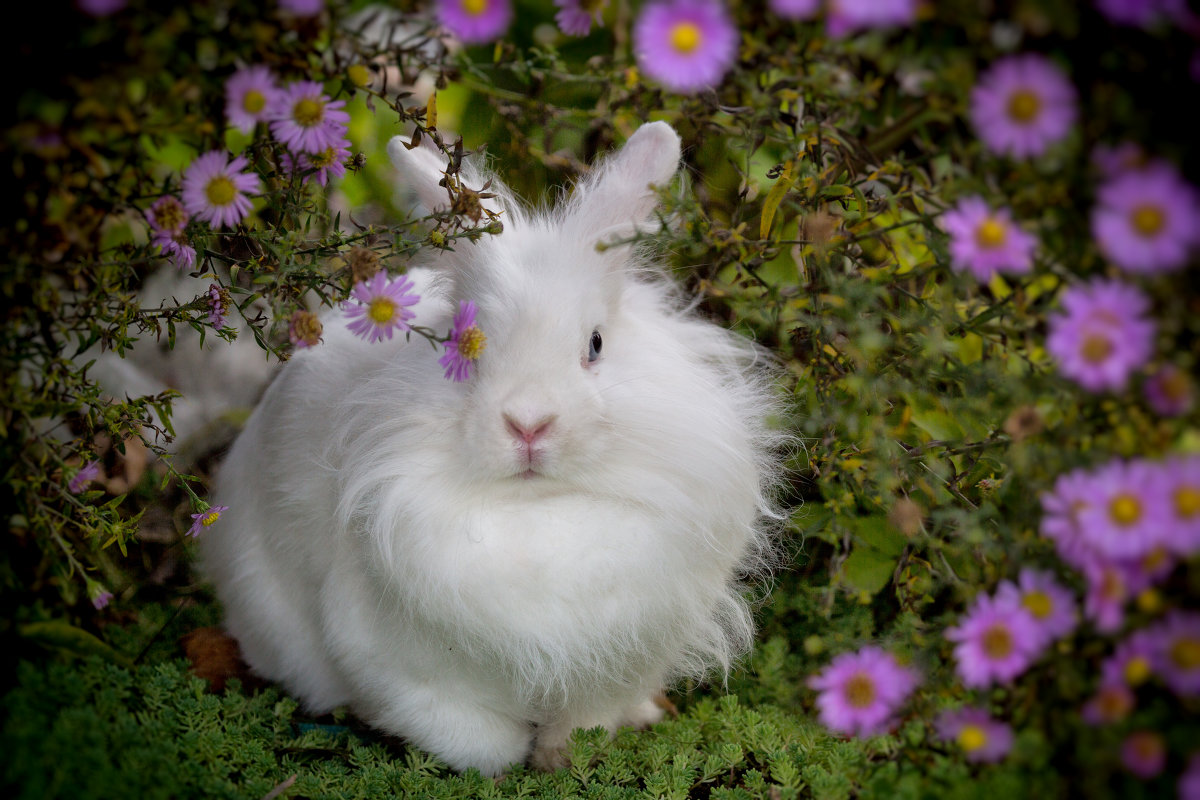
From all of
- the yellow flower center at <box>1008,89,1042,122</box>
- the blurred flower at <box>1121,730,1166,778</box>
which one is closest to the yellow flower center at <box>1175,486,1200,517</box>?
the blurred flower at <box>1121,730,1166,778</box>

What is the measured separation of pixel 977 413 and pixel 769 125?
1256 mm

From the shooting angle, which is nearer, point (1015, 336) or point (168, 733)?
point (1015, 336)

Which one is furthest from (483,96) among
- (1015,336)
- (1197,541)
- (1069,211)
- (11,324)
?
(1197,541)

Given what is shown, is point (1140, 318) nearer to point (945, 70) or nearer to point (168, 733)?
point (945, 70)

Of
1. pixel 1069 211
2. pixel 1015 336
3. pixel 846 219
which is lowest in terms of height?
pixel 1069 211

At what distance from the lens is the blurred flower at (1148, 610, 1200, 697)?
1329 mm

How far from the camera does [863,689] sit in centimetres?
188

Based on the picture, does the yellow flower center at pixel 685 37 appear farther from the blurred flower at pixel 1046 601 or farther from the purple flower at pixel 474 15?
the blurred flower at pixel 1046 601

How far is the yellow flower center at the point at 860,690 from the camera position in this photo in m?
1.87

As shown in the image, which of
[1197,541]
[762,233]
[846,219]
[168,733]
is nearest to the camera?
[1197,541]

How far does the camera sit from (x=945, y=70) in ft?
4.79

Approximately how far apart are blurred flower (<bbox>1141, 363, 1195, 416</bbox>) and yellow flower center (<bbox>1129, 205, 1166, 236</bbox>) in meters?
0.22

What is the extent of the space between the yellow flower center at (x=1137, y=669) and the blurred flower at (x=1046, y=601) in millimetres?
147

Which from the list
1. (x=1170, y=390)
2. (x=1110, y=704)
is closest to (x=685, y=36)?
(x=1170, y=390)
